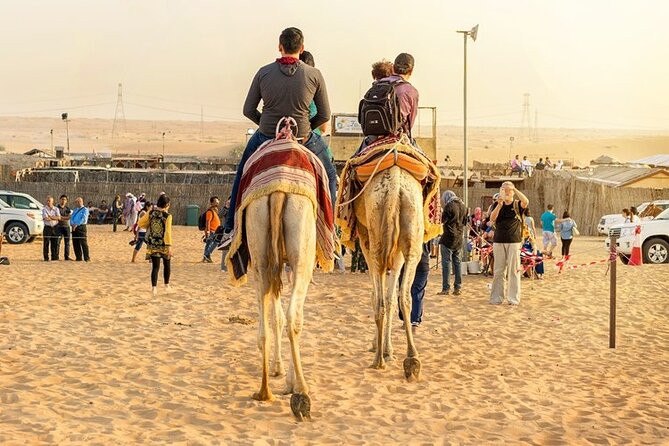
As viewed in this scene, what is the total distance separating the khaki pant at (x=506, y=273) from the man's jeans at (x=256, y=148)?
25.4ft

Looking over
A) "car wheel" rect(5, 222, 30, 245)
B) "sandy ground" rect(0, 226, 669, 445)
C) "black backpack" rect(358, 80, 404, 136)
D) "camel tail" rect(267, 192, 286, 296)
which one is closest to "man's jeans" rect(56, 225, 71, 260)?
"car wheel" rect(5, 222, 30, 245)

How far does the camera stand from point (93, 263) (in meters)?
24.1

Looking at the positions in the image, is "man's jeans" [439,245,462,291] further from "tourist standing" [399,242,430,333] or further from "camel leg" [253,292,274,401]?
"camel leg" [253,292,274,401]

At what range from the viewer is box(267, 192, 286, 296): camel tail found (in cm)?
816

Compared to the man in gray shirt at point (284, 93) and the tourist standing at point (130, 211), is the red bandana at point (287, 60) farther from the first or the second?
the tourist standing at point (130, 211)

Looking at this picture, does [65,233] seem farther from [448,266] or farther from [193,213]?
[193,213]

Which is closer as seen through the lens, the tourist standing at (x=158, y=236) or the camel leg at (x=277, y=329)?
the camel leg at (x=277, y=329)

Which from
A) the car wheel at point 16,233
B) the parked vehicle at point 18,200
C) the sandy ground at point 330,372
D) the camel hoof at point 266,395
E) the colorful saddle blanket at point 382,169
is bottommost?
the sandy ground at point 330,372

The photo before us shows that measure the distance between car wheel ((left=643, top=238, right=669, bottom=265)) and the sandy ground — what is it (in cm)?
837

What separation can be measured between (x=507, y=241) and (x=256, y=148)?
28.0 ft

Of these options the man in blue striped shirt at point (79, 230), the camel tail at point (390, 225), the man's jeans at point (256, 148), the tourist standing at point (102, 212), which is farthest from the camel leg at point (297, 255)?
the tourist standing at point (102, 212)

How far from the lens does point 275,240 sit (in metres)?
8.16

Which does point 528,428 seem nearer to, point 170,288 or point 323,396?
point 323,396

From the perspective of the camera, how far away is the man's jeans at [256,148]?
9.02 m
